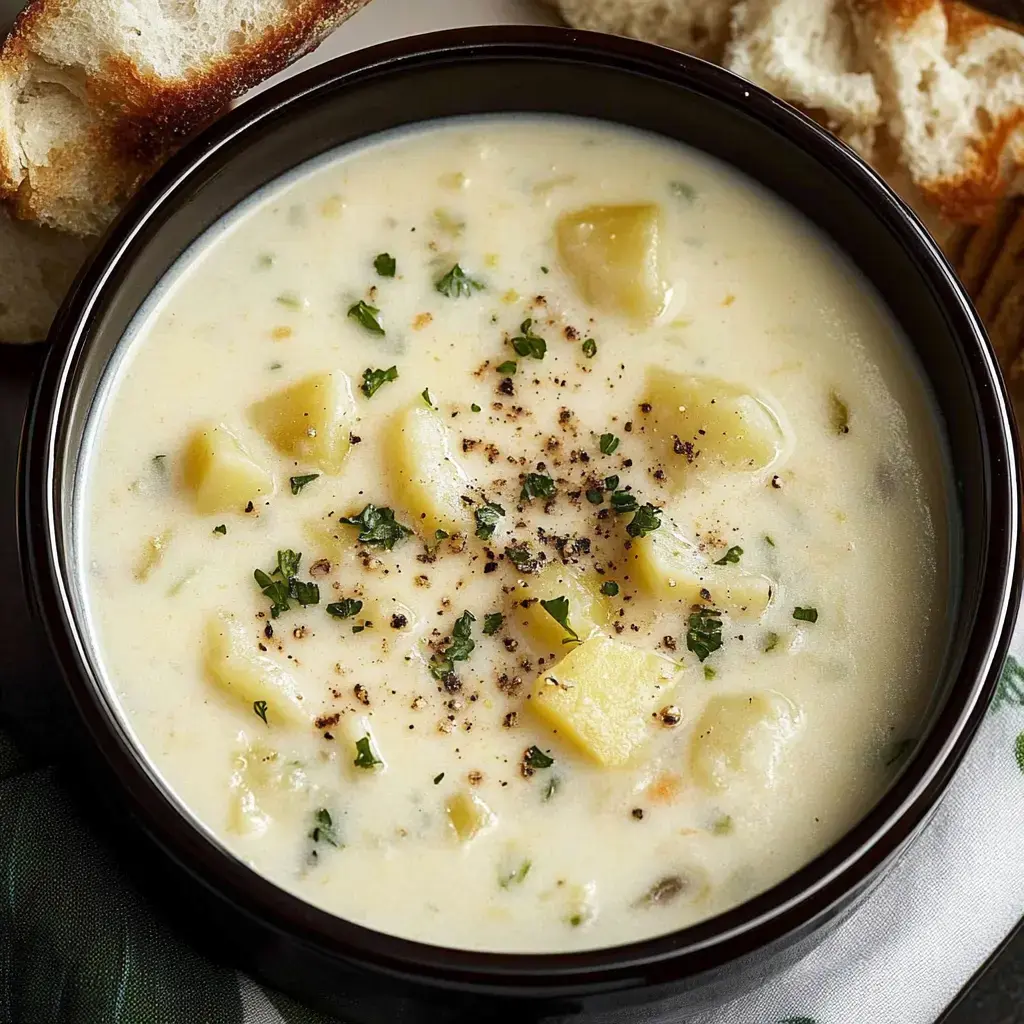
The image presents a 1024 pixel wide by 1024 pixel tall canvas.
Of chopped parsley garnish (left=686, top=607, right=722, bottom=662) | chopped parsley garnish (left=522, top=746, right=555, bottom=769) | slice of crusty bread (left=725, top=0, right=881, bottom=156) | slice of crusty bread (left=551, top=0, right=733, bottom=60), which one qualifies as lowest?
chopped parsley garnish (left=522, top=746, right=555, bottom=769)

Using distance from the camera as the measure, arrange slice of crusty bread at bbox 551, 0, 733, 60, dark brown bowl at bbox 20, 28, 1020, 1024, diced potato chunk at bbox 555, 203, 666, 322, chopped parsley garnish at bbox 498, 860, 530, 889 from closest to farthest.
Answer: dark brown bowl at bbox 20, 28, 1020, 1024 → chopped parsley garnish at bbox 498, 860, 530, 889 → diced potato chunk at bbox 555, 203, 666, 322 → slice of crusty bread at bbox 551, 0, 733, 60

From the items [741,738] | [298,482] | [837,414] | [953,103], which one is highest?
[953,103]

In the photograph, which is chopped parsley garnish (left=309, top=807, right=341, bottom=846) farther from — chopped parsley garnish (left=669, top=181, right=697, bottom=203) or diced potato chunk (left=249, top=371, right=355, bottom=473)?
chopped parsley garnish (left=669, top=181, right=697, bottom=203)

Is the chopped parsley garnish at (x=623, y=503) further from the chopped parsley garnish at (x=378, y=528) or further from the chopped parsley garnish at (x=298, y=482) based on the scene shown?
the chopped parsley garnish at (x=298, y=482)

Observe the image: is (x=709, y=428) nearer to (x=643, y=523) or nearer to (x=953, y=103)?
(x=643, y=523)

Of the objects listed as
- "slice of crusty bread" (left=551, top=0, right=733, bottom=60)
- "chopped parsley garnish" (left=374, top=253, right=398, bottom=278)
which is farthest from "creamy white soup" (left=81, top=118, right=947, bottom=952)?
"slice of crusty bread" (left=551, top=0, right=733, bottom=60)

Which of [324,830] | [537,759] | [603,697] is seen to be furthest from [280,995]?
[603,697]

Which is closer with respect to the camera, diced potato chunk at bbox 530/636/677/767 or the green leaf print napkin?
diced potato chunk at bbox 530/636/677/767
